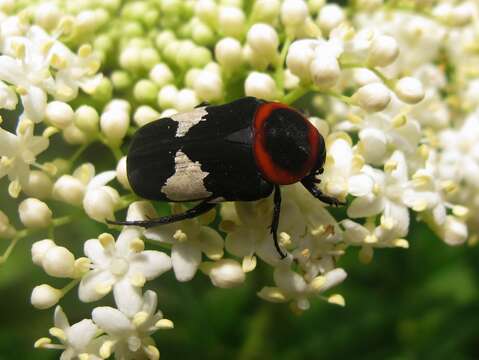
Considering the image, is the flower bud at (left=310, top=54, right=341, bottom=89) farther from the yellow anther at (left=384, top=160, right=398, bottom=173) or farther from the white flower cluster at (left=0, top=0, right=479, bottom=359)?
the yellow anther at (left=384, top=160, right=398, bottom=173)

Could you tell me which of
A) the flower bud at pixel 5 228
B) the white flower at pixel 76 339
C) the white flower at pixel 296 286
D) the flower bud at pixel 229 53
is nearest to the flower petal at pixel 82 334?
the white flower at pixel 76 339

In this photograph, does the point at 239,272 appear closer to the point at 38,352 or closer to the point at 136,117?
the point at 136,117

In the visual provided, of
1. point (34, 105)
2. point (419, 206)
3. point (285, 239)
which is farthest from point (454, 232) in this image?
point (34, 105)

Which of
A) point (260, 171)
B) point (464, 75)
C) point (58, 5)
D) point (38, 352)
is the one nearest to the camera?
point (260, 171)

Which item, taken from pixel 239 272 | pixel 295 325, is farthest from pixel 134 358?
pixel 295 325

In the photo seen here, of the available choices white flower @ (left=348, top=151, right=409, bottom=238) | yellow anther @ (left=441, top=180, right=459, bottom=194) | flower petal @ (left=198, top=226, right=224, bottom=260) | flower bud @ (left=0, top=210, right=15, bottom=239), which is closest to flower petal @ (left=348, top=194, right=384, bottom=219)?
white flower @ (left=348, top=151, right=409, bottom=238)

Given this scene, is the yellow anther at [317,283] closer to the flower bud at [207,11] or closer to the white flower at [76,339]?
the white flower at [76,339]
